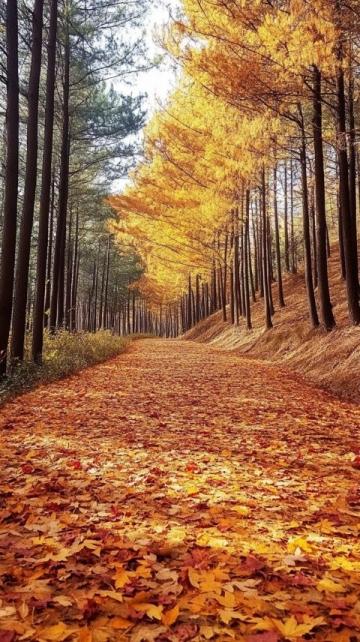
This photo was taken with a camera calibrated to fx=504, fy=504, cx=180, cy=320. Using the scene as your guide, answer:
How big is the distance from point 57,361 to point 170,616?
9.70m

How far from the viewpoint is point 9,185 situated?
9148 millimetres

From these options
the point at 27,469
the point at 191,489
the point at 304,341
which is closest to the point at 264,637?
the point at 191,489

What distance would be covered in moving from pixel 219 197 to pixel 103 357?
717 cm

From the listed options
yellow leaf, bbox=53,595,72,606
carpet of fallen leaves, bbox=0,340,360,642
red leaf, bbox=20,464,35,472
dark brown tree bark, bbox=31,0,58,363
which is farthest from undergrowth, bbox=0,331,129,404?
yellow leaf, bbox=53,595,72,606

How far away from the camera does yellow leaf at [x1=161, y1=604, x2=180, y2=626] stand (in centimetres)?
217

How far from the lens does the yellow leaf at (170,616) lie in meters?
2.17

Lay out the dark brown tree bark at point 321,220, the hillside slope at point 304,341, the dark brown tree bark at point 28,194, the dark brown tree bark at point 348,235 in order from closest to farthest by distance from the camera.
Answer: the hillside slope at point 304,341
the dark brown tree bark at point 28,194
the dark brown tree bark at point 348,235
the dark brown tree bark at point 321,220

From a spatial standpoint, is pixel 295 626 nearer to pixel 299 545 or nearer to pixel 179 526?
pixel 299 545

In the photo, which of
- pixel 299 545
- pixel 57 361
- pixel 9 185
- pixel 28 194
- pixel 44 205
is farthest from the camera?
pixel 44 205

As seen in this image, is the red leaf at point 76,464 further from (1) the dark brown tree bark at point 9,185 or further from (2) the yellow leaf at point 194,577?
(1) the dark brown tree bark at point 9,185

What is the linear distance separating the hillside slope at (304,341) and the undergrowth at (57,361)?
503cm

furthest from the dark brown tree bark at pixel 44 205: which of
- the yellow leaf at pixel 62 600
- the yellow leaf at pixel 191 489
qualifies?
the yellow leaf at pixel 62 600

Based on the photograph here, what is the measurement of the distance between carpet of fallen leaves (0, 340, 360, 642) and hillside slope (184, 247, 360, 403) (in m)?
2.69

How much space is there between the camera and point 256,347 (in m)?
17.2
